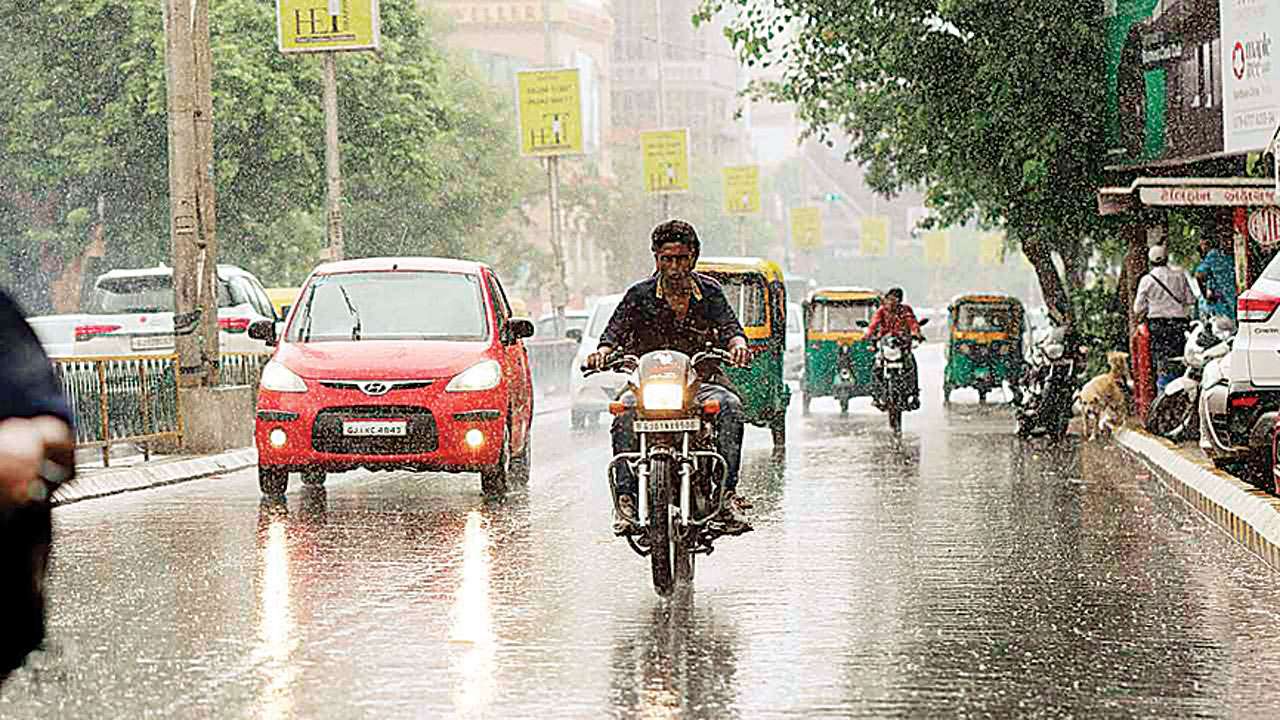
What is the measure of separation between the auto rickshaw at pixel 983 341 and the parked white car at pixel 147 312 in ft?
43.4

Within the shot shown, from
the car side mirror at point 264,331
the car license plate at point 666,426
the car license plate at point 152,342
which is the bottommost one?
the car license plate at point 152,342

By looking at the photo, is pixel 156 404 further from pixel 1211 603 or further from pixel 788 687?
pixel 788 687

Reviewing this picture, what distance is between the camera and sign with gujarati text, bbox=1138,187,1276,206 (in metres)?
21.0

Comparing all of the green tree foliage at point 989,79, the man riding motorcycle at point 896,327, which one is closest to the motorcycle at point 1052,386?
the man riding motorcycle at point 896,327

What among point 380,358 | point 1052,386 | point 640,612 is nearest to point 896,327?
point 1052,386

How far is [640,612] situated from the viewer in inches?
414

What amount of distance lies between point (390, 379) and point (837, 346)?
60.4 feet

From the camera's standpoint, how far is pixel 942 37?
93.9 ft

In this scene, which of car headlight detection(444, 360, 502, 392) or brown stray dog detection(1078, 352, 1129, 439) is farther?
brown stray dog detection(1078, 352, 1129, 439)

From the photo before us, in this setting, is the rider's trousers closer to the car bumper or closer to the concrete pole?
the car bumper

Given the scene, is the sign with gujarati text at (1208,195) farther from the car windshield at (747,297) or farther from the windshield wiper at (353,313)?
the windshield wiper at (353,313)

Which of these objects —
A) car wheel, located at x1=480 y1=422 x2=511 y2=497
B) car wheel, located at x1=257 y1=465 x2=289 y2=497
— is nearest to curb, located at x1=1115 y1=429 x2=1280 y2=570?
car wheel, located at x1=480 y1=422 x2=511 y2=497

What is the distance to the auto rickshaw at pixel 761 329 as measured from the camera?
24.3 m

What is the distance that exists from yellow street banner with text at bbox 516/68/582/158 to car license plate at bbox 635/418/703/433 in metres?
35.6
